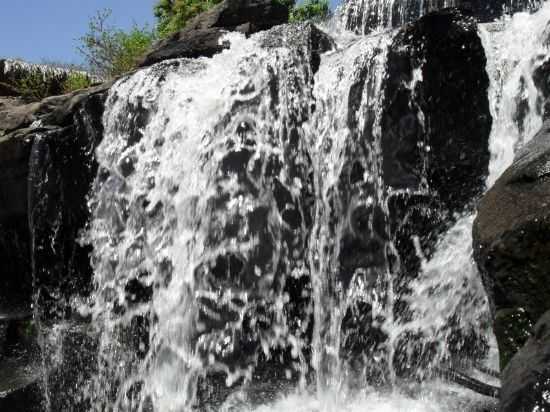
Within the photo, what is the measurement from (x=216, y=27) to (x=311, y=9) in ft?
40.3

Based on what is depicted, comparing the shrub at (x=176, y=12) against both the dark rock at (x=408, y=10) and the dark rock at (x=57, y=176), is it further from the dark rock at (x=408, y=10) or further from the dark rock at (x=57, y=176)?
A: the dark rock at (x=57, y=176)

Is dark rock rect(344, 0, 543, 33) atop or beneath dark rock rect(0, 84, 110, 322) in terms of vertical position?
atop

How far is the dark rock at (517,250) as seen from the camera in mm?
3916

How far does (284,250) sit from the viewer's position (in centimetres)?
688

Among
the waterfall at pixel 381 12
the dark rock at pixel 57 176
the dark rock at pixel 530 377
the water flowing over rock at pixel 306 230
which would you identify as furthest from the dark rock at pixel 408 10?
the dark rock at pixel 530 377

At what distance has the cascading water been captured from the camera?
21.0 ft

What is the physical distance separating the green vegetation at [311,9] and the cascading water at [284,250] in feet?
46.7

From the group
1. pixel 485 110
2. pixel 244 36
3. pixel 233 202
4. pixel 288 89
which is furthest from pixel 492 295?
pixel 244 36

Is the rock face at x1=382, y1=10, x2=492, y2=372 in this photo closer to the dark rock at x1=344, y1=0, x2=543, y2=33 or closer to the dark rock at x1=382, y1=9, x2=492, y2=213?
the dark rock at x1=382, y1=9, x2=492, y2=213

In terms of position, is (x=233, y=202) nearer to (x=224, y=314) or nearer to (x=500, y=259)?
(x=224, y=314)

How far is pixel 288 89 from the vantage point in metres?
7.48

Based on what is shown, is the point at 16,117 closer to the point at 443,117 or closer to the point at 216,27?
the point at 216,27

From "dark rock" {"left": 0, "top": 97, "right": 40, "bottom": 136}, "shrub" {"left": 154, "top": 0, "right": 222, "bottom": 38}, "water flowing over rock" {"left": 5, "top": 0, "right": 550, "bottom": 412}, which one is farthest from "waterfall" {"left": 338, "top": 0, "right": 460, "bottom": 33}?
"shrub" {"left": 154, "top": 0, "right": 222, "bottom": 38}

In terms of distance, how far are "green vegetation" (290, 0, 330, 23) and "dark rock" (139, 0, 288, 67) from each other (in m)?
10.5
